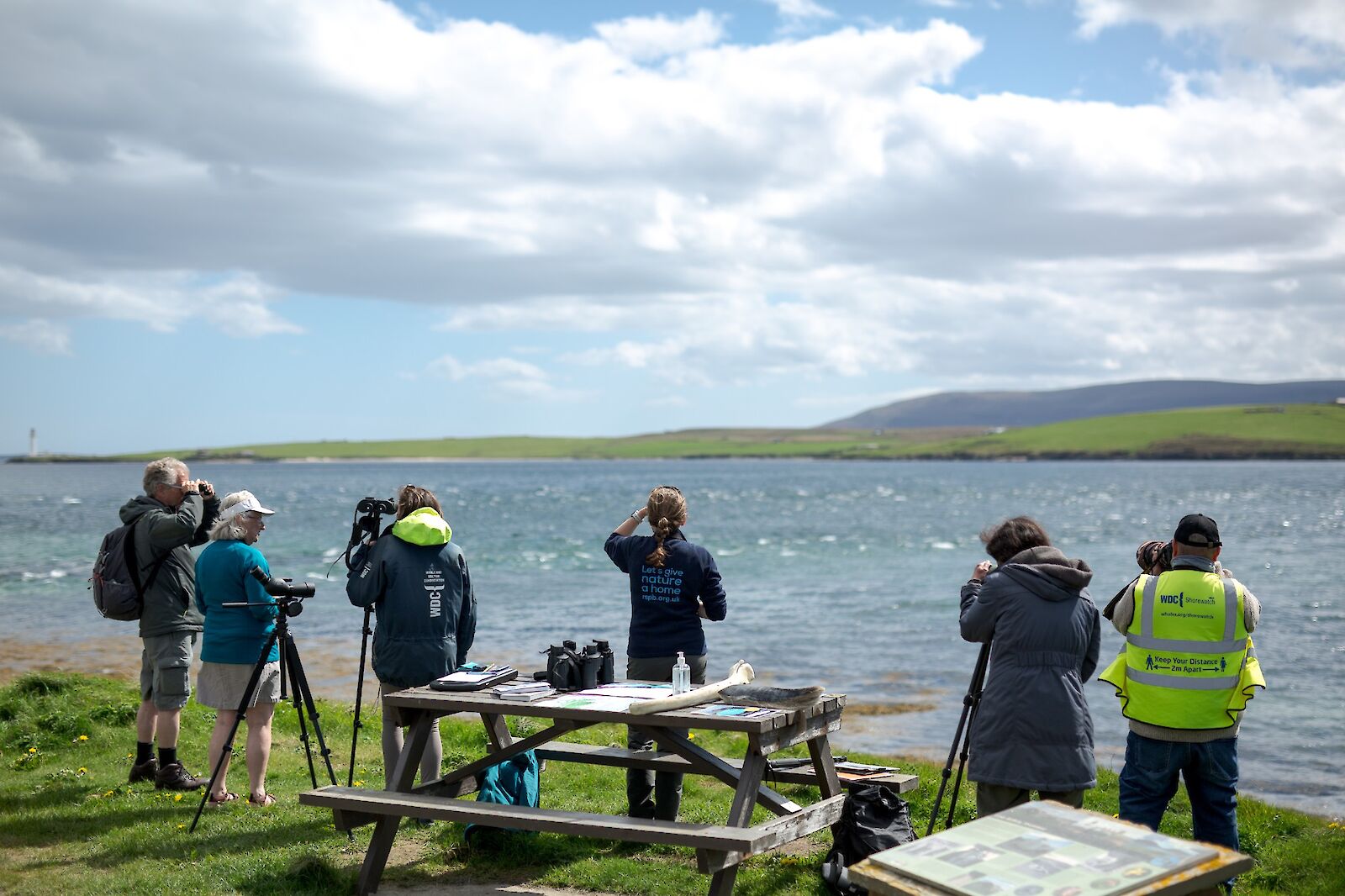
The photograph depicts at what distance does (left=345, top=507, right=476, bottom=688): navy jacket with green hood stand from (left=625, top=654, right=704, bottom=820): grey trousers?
4.47ft

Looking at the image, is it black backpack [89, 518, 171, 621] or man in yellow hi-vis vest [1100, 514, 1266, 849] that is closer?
man in yellow hi-vis vest [1100, 514, 1266, 849]

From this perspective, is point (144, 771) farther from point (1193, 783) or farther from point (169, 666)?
point (1193, 783)

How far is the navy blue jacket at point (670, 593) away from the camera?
8086 mm

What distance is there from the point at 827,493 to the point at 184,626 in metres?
92.3

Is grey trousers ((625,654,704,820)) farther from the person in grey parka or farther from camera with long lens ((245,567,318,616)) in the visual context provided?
camera with long lens ((245,567,318,616))

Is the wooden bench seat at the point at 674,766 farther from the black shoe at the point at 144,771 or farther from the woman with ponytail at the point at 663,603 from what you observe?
the black shoe at the point at 144,771

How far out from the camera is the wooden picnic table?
6.36 meters

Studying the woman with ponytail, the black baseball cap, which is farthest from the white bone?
the black baseball cap

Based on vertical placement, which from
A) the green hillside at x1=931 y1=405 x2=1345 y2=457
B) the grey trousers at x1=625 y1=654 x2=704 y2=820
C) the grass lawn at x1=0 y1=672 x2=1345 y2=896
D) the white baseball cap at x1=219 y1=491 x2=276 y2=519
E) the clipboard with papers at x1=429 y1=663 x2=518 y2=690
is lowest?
the grass lawn at x1=0 y1=672 x2=1345 y2=896

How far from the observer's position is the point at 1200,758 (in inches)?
257

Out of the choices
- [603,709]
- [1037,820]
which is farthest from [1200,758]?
[603,709]

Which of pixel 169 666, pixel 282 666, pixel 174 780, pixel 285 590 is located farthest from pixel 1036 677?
pixel 174 780

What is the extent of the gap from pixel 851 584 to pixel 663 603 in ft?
83.5

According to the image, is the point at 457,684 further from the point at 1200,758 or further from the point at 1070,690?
the point at 1200,758
